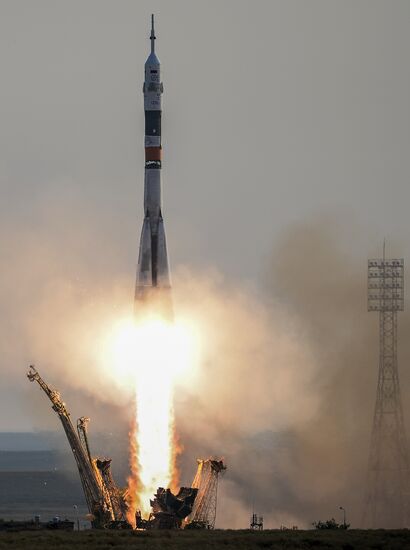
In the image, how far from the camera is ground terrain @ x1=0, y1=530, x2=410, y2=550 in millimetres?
124062

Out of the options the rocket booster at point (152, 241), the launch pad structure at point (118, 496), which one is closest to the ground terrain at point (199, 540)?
the launch pad structure at point (118, 496)

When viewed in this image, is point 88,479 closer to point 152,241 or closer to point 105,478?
point 105,478

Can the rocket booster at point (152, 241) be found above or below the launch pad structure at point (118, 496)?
above

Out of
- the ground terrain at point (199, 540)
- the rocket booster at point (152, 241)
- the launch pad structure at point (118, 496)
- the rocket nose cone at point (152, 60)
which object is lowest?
the ground terrain at point (199, 540)

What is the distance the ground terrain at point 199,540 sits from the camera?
12406 centimetres

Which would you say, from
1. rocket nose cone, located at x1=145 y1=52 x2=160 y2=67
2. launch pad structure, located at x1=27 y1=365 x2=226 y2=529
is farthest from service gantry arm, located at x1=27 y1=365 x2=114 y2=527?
rocket nose cone, located at x1=145 y1=52 x2=160 y2=67

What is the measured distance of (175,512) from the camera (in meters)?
137

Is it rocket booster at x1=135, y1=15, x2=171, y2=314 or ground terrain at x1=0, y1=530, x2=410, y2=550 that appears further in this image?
rocket booster at x1=135, y1=15, x2=171, y2=314

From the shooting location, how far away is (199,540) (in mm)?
126375

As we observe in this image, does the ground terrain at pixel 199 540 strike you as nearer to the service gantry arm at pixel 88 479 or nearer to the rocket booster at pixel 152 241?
the service gantry arm at pixel 88 479

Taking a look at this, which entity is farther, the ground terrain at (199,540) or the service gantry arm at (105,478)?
the service gantry arm at (105,478)

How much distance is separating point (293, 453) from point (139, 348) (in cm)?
5418

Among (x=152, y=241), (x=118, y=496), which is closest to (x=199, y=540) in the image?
(x=118, y=496)

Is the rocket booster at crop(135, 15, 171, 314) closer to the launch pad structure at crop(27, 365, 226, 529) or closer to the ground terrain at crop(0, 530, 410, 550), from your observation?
the launch pad structure at crop(27, 365, 226, 529)
